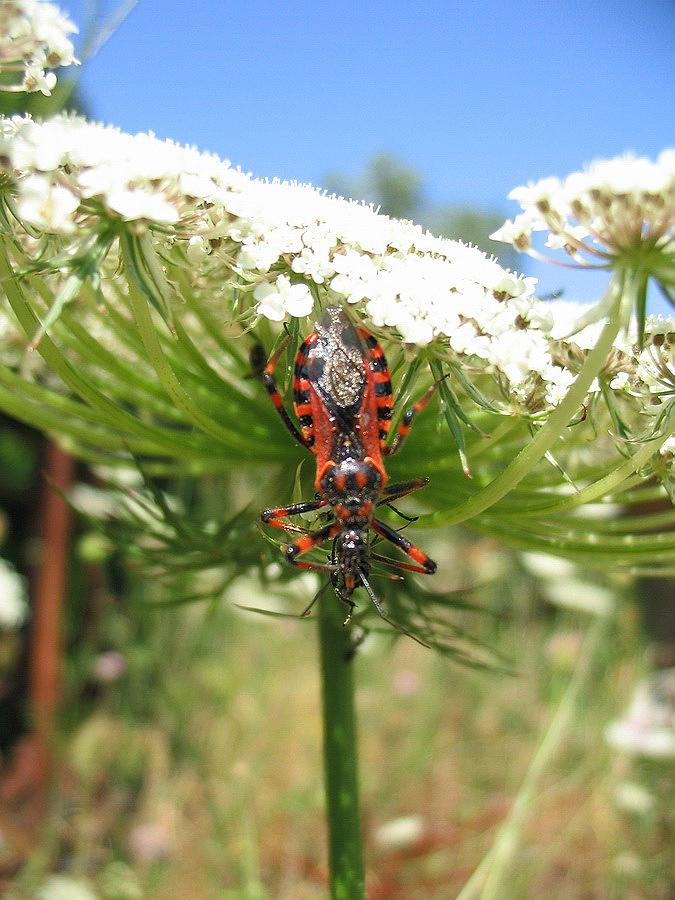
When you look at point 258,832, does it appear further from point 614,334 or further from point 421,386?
point 614,334

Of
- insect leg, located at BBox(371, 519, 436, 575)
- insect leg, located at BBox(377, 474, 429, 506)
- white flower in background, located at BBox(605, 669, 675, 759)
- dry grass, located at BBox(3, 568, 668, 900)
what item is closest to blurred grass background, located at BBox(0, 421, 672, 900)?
dry grass, located at BBox(3, 568, 668, 900)

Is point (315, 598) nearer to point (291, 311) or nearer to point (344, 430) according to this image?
point (344, 430)

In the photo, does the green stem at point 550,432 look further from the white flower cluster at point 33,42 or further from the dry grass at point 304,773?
the dry grass at point 304,773

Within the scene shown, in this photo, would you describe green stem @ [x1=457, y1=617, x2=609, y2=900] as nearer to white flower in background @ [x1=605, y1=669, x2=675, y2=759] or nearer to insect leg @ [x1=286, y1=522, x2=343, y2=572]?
insect leg @ [x1=286, y1=522, x2=343, y2=572]

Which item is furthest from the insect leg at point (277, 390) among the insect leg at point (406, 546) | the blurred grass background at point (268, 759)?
the blurred grass background at point (268, 759)

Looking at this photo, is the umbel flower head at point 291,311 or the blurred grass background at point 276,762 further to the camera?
the blurred grass background at point 276,762

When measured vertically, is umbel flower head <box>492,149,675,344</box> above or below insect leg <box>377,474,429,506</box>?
above

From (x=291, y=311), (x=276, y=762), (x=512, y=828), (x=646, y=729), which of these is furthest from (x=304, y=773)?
(x=291, y=311)
